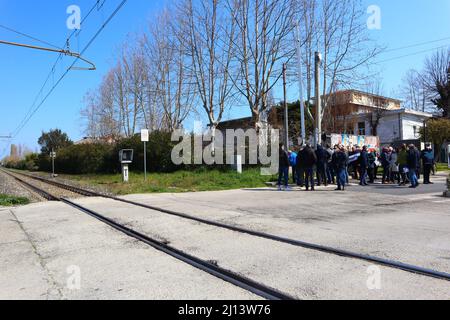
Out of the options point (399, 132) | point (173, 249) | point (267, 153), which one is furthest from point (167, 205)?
point (399, 132)

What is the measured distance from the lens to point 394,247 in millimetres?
5371

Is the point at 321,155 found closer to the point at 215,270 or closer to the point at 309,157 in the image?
the point at 309,157

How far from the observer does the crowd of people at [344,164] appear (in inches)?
564

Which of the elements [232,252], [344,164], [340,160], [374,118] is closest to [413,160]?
[344,164]

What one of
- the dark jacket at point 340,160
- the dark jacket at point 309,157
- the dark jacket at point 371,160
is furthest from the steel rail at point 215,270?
the dark jacket at point 371,160

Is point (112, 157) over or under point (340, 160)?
over

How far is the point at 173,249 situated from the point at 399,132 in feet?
149

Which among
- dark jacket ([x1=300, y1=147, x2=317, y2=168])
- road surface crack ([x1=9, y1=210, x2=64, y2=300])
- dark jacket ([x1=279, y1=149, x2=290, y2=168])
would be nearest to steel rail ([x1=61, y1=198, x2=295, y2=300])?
road surface crack ([x1=9, y1=210, x2=64, y2=300])

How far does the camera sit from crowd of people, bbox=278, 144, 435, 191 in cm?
1433

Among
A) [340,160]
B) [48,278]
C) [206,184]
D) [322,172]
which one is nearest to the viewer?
[48,278]

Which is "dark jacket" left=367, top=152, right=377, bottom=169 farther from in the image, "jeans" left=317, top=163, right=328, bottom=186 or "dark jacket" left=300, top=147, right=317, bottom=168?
"dark jacket" left=300, top=147, right=317, bottom=168

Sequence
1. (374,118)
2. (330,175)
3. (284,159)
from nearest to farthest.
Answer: (284,159)
(330,175)
(374,118)

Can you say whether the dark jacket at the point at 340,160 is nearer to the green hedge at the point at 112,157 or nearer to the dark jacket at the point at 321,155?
the dark jacket at the point at 321,155

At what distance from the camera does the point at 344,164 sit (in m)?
14.0
